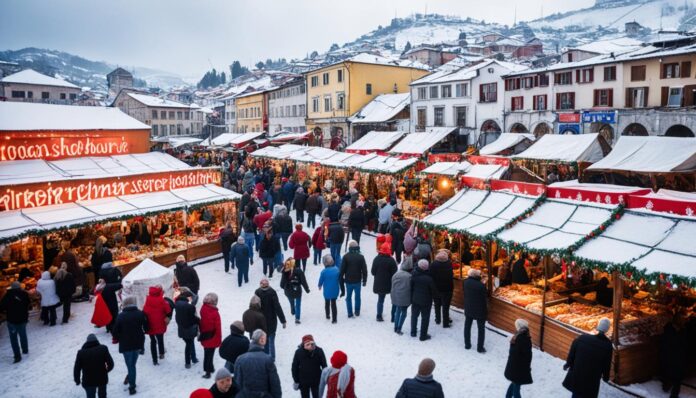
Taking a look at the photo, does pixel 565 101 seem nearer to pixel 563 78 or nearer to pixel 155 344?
pixel 563 78

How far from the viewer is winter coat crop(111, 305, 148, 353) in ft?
23.6

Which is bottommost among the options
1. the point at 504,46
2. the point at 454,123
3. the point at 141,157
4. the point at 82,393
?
the point at 82,393

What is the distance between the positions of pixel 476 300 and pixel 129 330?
5836mm

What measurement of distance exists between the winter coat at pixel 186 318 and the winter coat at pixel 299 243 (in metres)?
4.41

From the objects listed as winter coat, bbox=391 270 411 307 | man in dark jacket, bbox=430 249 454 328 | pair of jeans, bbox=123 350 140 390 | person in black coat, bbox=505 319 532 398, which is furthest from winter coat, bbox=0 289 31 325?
person in black coat, bbox=505 319 532 398

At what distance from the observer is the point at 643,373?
752 centimetres

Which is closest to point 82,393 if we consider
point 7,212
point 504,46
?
point 7,212

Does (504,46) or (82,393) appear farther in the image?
(504,46)

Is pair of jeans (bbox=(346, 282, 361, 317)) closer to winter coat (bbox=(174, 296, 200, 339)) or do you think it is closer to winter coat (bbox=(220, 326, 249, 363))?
winter coat (bbox=(174, 296, 200, 339))

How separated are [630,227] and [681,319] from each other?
1869 mm

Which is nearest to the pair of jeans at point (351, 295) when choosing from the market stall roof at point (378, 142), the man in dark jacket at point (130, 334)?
the man in dark jacket at point (130, 334)

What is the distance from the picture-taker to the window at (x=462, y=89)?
3459 centimetres

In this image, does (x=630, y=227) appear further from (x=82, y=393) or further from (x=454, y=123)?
(x=454, y=123)

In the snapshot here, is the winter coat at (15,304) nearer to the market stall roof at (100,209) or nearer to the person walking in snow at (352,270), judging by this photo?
the market stall roof at (100,209)
